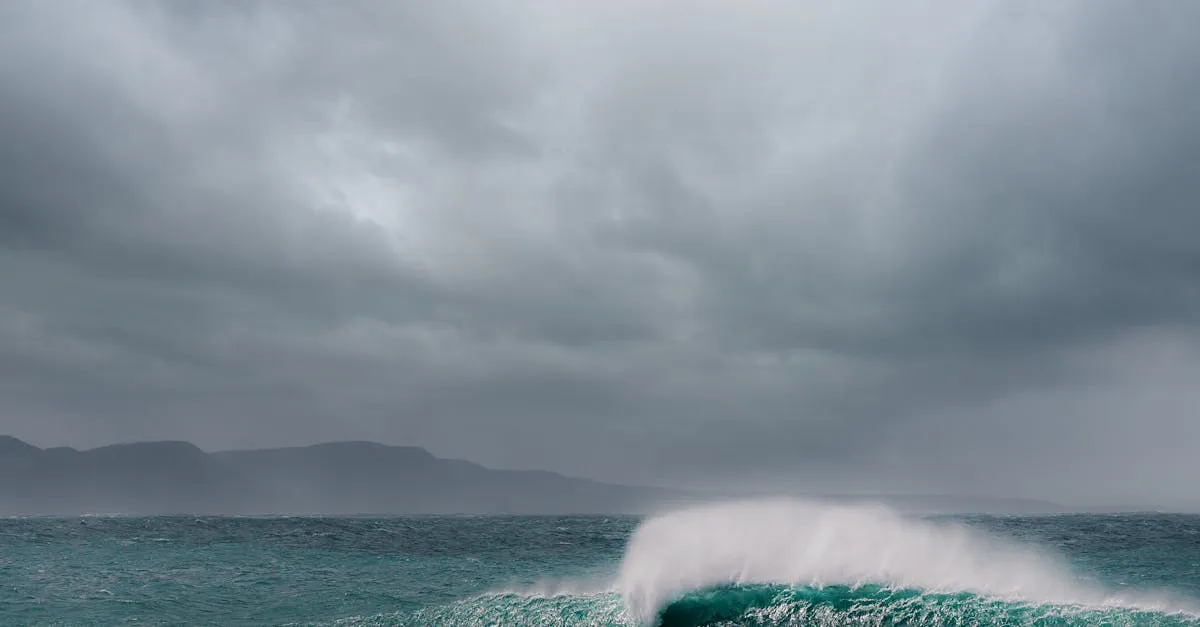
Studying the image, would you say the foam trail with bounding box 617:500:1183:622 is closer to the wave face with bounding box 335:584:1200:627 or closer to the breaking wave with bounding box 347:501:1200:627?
the breaking wave with bounding box 347:501:1200:627

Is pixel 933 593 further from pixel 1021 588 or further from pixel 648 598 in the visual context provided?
pixel 648 598

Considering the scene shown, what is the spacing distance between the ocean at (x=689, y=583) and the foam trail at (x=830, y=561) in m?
0.04

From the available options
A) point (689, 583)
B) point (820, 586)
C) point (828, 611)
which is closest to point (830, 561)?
point (820, 586)

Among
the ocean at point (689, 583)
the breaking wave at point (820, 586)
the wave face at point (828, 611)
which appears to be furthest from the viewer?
the ocean at point (689, 583)

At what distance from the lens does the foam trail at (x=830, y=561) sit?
1608 centimetres

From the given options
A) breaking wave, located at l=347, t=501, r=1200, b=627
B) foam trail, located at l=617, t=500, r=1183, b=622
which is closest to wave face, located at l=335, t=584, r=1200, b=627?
breaking wave, located at l=347, t=501, r=1200, b=627

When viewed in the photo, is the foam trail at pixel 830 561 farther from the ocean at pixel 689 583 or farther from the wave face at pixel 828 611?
the wave face at pixel 828 611

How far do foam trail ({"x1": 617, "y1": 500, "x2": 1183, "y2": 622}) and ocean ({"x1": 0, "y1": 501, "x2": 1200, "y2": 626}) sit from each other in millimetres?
36

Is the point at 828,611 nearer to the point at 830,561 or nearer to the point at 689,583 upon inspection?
the point at 830,561

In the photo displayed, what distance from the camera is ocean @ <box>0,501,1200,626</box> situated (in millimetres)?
15641

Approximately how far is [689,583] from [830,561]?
302 centimetres

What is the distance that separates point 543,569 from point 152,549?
23.1 metres

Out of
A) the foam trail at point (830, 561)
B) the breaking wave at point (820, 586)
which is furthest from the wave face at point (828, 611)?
the foam trail at point (830, 561)

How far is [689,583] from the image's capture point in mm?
16609
